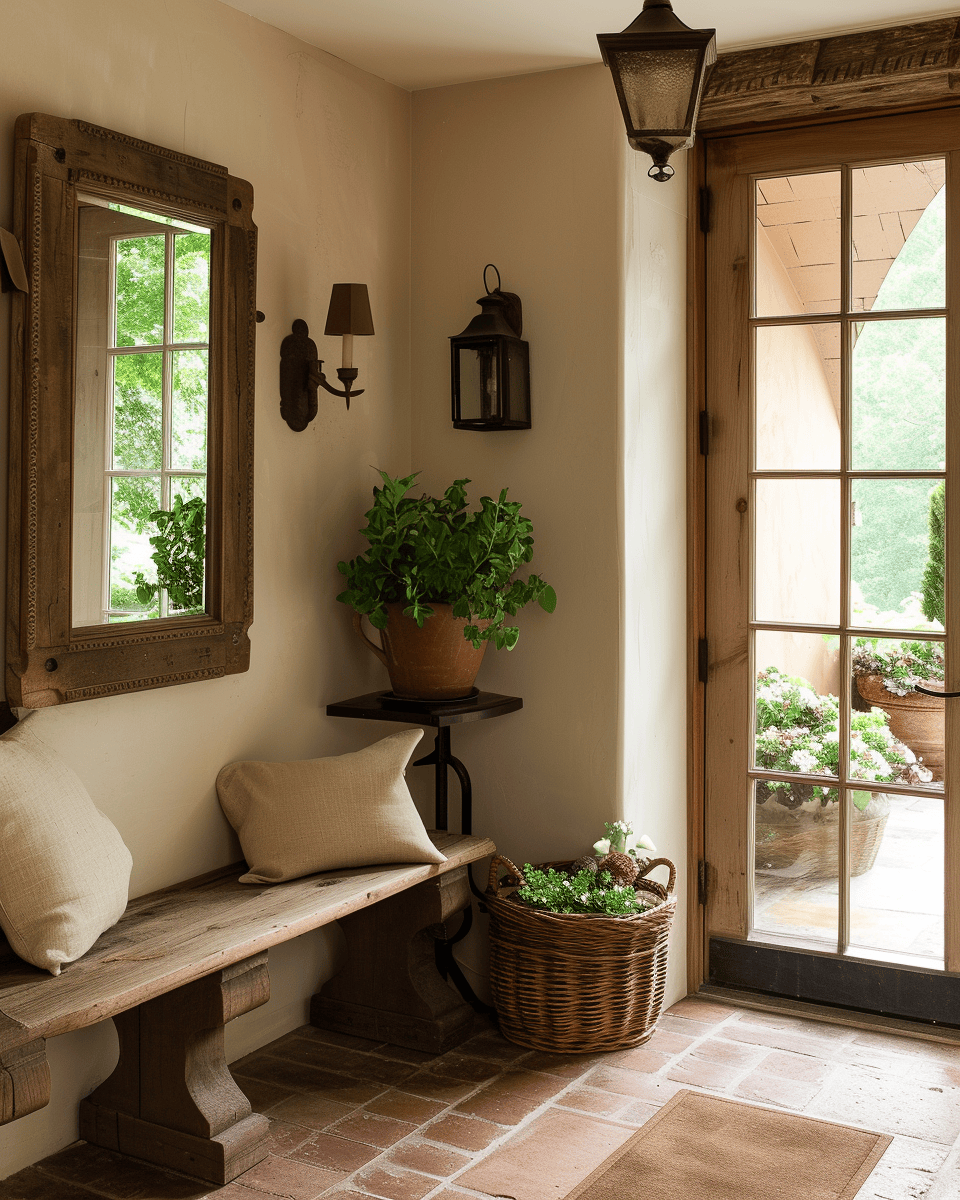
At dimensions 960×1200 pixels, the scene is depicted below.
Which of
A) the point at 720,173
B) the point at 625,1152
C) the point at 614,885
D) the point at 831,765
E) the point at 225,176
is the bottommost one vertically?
the point at 625,1152

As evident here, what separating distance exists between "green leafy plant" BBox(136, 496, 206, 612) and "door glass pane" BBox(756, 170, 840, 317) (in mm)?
1722

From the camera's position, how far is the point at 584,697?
10.8 ft

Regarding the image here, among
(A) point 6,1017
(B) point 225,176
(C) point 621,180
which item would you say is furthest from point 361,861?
(C) point 621,180

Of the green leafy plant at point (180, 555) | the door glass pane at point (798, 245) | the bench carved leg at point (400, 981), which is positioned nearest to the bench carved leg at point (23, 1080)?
the green leafy plant at point (180, 555)

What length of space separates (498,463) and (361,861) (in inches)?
47.0

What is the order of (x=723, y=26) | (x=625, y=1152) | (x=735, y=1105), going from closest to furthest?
(x=625, y=1152)
(x=735, y=1105)
(x=723, y=26)

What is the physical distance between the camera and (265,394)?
303 cm

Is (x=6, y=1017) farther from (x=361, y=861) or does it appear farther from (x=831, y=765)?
(x=831, y=765)

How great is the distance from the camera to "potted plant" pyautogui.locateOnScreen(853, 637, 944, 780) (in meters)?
3.25

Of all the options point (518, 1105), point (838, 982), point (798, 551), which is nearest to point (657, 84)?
point (798, 551)

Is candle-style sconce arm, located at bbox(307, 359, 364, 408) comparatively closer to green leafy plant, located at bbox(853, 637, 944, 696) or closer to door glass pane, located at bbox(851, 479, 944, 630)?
door glass pane, located at bbox(851, 479, 944, 630)

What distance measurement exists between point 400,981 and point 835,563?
5.41 feet

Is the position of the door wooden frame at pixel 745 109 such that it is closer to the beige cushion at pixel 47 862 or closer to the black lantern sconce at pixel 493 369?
the black lantern sconce at pixel 493 369

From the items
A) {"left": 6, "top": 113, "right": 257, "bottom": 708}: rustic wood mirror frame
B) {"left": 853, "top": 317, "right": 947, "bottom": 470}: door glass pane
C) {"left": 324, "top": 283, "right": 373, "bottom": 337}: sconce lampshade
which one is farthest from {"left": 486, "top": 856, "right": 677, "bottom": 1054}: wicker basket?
{"left": 324, "top": 283, "right": 373, "bottom": 337}: sconce lampshade
